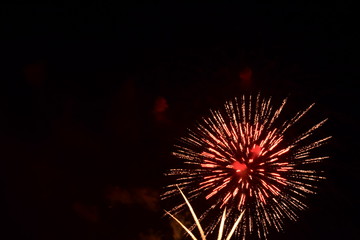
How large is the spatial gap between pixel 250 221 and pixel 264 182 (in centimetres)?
100

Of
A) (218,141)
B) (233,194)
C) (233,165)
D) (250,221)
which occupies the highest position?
(218,141)

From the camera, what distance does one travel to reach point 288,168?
950 centimetres

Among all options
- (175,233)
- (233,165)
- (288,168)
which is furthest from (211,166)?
(175,233)

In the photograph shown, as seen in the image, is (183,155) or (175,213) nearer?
(183,155)

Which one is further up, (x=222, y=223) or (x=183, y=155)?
(x=183, y=155)

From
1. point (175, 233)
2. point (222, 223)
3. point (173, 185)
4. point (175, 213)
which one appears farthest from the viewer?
point (175, 233)

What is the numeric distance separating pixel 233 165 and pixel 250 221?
1397mm

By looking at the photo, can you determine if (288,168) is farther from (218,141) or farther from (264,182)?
(218,141)

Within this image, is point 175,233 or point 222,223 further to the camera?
point 175,233

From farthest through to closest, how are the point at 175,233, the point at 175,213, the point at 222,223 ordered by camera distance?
the point at 175,233 < the point at 175,213 < the point at 222,223

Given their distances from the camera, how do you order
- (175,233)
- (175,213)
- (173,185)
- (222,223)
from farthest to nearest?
(175,233), (175,213), (173,185), (222,223)

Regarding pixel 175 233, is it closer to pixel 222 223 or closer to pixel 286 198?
pixel 222 223

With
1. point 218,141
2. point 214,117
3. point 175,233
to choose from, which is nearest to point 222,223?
point 218,141

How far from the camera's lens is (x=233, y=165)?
970cm
